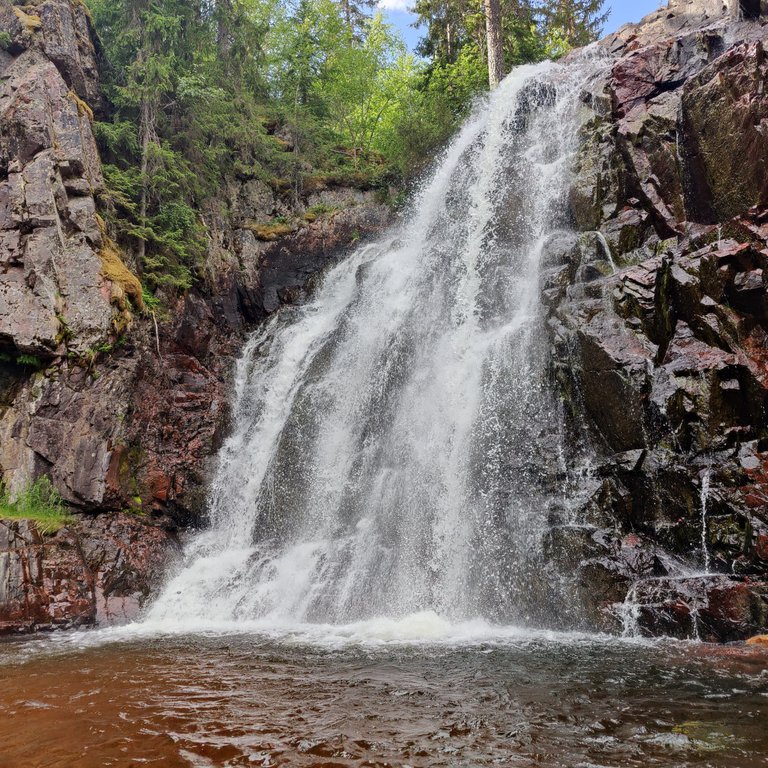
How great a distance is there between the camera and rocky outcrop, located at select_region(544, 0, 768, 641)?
27.9ft

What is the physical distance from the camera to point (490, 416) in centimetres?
1163

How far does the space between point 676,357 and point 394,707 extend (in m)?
7.68

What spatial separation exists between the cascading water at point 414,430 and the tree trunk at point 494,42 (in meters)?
3.86

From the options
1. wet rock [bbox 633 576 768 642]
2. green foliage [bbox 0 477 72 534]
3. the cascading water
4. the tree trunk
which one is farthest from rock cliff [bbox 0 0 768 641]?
the tree trunk

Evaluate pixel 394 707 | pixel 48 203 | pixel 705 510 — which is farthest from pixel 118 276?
pixel 705 510

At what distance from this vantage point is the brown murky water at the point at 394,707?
4051 mm

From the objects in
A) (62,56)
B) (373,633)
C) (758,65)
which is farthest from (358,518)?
(62,56)

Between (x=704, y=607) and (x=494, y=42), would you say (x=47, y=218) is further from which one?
(x=494, y=42)

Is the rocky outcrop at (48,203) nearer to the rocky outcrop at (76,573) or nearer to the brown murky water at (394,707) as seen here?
the rocky outcrop at (76,573)

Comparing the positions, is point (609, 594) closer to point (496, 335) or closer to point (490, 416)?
point (490, 416)

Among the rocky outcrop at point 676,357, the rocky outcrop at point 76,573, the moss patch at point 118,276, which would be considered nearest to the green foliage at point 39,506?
the rocky outcrop at point 76,573

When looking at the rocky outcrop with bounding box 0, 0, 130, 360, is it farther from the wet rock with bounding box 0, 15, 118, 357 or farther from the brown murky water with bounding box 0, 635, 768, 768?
the brown murky water with bounding box 0, 635, 768, 768

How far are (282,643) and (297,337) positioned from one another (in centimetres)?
1027

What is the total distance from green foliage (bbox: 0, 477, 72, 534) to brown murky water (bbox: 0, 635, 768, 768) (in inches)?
158
